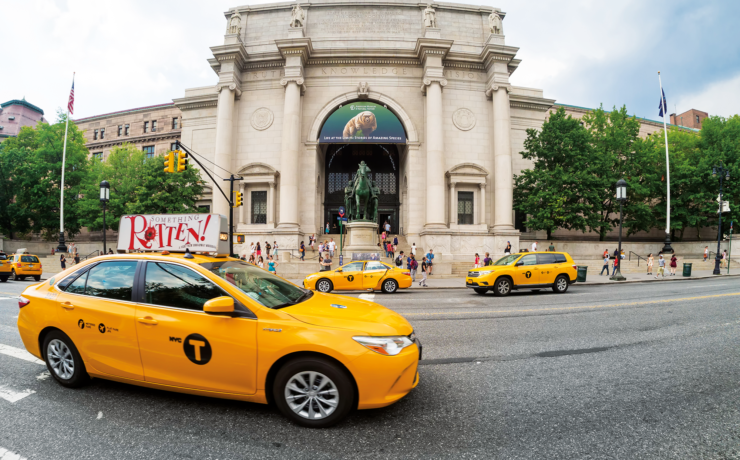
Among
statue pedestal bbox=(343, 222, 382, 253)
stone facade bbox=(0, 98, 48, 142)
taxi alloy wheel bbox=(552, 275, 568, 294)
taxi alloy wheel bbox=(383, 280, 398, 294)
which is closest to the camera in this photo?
taxi alloy wheel bbox=(552, 275, 568, 294)

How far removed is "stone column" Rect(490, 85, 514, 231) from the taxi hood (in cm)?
2948

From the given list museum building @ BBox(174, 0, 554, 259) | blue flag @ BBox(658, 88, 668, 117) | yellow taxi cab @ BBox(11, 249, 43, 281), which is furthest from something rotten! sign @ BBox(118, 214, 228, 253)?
blue flag @ BBox(658, 88, 668, 117)

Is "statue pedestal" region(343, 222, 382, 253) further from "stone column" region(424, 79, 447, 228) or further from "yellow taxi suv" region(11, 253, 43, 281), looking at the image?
"yellow taxi suv" region(11, 253, 43, 281)

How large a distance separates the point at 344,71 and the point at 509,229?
2204 cm

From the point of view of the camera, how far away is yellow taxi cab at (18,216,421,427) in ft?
9.77

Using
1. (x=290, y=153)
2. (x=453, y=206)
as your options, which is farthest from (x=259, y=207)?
(x=453, y=206)

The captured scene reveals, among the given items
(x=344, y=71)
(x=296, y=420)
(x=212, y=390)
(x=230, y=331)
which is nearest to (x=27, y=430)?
(x=212, y=390)

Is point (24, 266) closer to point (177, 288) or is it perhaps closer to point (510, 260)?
point (177, 288)

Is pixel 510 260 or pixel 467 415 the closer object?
pixel 467 415

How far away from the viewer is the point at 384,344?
3.04m

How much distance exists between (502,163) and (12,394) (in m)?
33.4

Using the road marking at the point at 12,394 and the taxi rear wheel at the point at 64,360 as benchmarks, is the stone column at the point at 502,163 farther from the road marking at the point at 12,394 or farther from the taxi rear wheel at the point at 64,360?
the road marking at the point at 12,394

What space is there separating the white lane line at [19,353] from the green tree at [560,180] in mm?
33781

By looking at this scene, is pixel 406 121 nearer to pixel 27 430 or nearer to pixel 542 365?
pixel 542 365
